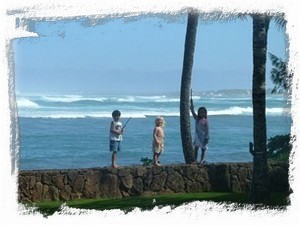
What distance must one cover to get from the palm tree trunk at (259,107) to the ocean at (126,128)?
11689 millimetres

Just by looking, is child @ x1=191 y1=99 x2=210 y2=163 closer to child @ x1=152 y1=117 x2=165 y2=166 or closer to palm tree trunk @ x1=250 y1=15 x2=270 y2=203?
child @ x1=152 y1=117 x2=165 y2=166

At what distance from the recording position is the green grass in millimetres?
7871

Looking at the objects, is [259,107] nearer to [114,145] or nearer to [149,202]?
[149,202]

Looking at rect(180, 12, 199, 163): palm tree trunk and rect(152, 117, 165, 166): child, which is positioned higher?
rect(180, 12, 199, 163): palm tree trunk

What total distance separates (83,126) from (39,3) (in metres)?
26.6

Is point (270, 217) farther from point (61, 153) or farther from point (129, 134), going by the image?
point (129, 134)

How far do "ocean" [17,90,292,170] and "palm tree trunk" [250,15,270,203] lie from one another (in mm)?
11689

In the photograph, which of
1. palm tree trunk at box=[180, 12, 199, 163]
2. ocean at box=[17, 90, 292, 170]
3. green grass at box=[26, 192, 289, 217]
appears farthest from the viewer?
ocean at box=[17, 90, 292, 170]

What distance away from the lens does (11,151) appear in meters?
6.59

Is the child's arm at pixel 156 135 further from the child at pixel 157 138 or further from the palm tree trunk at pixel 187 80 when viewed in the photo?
the palm tree trunk at pixel 187 80

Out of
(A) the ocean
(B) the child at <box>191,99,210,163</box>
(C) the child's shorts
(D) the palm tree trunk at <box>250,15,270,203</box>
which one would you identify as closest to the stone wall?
(C) the child's shorts

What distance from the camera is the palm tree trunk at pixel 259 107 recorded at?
27.0 ft

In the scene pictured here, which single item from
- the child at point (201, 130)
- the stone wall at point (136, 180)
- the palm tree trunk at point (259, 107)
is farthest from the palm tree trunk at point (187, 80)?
the palm tree trunk at point (259, 107)

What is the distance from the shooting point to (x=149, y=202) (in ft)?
28.7
